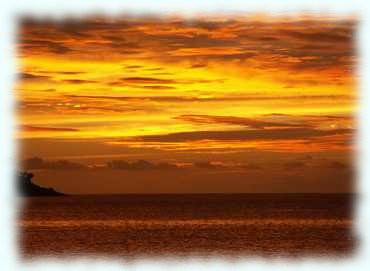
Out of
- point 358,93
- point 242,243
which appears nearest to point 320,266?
point 358,93

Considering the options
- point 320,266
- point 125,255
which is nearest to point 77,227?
point 125,255

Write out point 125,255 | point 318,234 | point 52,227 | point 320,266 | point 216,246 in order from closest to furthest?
point 320,266 → point 125,255 → point 216,246 → point 318,234 → point 52,227

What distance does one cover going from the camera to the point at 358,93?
41.5ft

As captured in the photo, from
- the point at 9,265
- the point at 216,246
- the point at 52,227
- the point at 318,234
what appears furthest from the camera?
the point at 52,227

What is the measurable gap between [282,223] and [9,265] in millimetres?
58849

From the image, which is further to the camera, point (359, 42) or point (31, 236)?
point (31, 236)

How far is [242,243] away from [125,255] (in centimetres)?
1078

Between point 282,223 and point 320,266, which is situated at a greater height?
point 282,223

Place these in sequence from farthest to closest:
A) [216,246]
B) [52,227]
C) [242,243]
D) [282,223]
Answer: [282,223], [52,227], [242,243], [216,246]

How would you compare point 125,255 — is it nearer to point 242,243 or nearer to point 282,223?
point 242,243

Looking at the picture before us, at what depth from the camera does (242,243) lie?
52.5 m

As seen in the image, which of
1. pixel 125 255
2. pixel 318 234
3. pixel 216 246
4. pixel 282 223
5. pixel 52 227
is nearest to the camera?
pixel 125 255

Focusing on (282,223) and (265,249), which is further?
(282,223)

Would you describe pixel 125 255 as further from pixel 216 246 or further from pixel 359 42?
pixel 359 42
